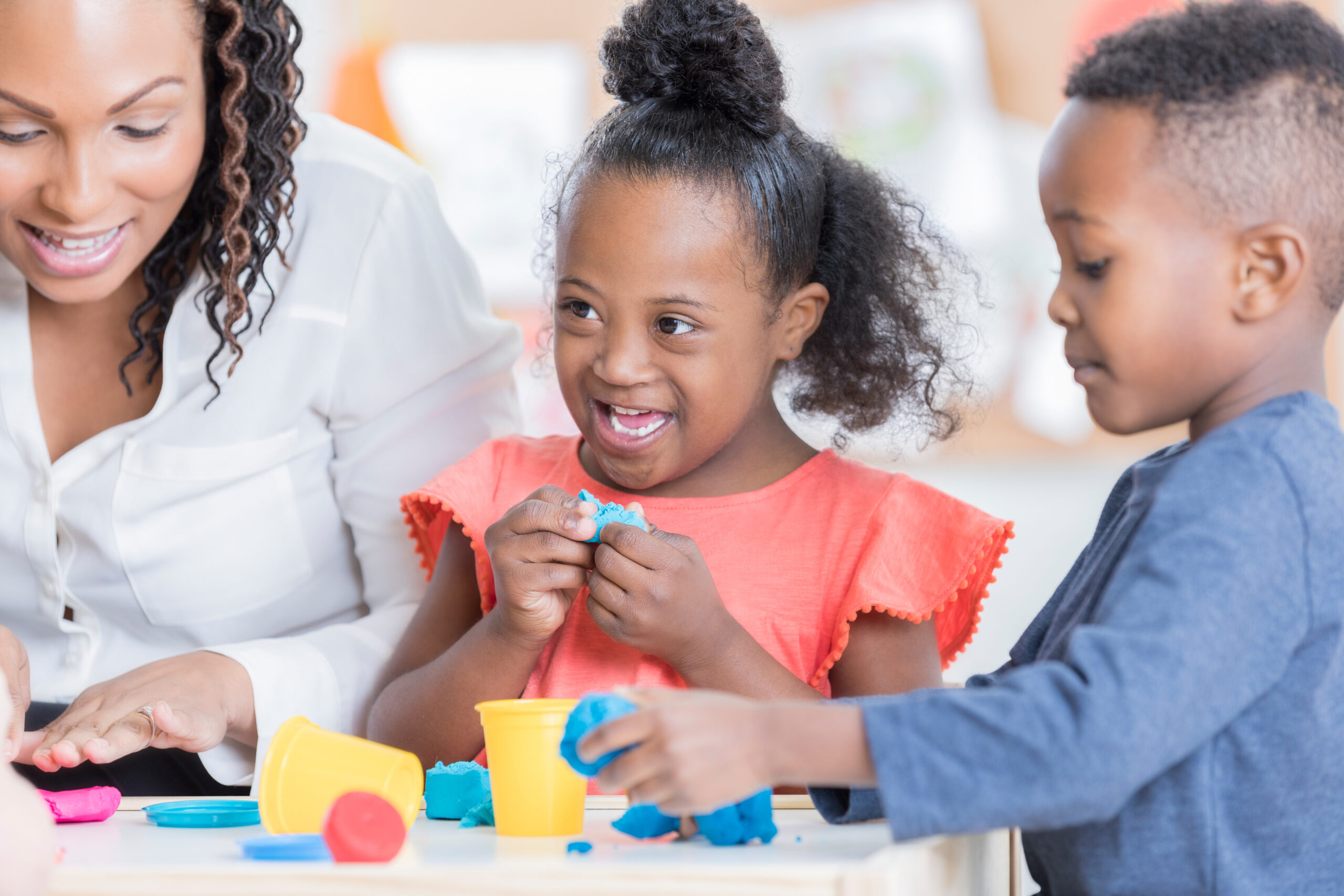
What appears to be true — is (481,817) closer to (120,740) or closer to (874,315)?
(120,740)

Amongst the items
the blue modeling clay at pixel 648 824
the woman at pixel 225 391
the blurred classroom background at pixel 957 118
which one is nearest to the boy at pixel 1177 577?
the blue modeling clay at pixel 648 824

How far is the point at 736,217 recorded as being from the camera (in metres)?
1.15

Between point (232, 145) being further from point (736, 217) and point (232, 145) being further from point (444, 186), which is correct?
point (444, 186)

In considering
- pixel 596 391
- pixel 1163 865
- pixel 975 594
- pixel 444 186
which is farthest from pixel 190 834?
pixel 444 186

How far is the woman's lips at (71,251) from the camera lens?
1.18m

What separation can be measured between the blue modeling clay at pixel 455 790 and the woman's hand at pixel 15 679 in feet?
1.06

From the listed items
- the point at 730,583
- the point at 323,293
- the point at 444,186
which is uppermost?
the point at 444,186

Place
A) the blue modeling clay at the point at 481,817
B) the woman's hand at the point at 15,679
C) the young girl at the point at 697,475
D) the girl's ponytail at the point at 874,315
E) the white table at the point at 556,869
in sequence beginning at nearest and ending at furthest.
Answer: the white table at the point at 556,869 → the blue modeling clay at the point at 481,817 → the woman's hand at the point at 15,679 → the young girl at the point at 697,475 → the girl's ponytail at the point at 874,315

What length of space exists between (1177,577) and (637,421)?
1.88 ft

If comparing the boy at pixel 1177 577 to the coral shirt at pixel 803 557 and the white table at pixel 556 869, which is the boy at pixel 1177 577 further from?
the coral shirt at pixel 803 557

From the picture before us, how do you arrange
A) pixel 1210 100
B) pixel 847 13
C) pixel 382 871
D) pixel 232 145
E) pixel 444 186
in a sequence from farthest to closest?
pixel 444 186
pixel 847 13
pixel 232 145
pixel 1210 100
pixel 382 871

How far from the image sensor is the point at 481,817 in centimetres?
86

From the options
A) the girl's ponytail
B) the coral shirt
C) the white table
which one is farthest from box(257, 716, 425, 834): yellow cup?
the girl's ponytail

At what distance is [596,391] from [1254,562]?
611mm
